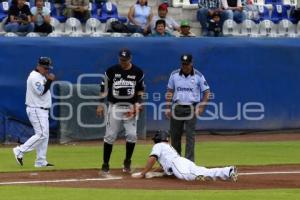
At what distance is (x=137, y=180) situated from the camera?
13.5 m

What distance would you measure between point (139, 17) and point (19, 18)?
3.40m

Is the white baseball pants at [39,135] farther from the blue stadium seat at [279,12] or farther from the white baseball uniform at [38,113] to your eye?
the blue stadium seat at [279,12]

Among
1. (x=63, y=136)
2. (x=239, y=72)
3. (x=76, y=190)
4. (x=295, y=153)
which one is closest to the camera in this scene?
(x=76, y=190)

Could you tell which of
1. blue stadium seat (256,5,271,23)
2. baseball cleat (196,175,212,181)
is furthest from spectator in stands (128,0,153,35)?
baseball cleat (196,175,212,181)

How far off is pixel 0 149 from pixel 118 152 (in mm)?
2553

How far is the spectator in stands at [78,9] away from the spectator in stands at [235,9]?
4.13 m

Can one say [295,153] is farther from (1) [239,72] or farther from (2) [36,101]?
(2) [36,101]

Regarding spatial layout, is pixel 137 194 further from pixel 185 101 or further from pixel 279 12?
pixel 279 12

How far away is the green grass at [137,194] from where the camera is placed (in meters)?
11.2

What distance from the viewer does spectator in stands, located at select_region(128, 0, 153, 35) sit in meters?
23.1

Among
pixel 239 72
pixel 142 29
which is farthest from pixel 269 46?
pixel 142 29

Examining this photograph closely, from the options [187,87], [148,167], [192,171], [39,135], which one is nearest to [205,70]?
[187,87]

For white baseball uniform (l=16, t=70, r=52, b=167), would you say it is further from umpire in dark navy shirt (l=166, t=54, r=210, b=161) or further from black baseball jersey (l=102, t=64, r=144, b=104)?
umpire in dark navy shirt (l=166, t=54, r=210, b=161)

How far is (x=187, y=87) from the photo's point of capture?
15.1 metres
